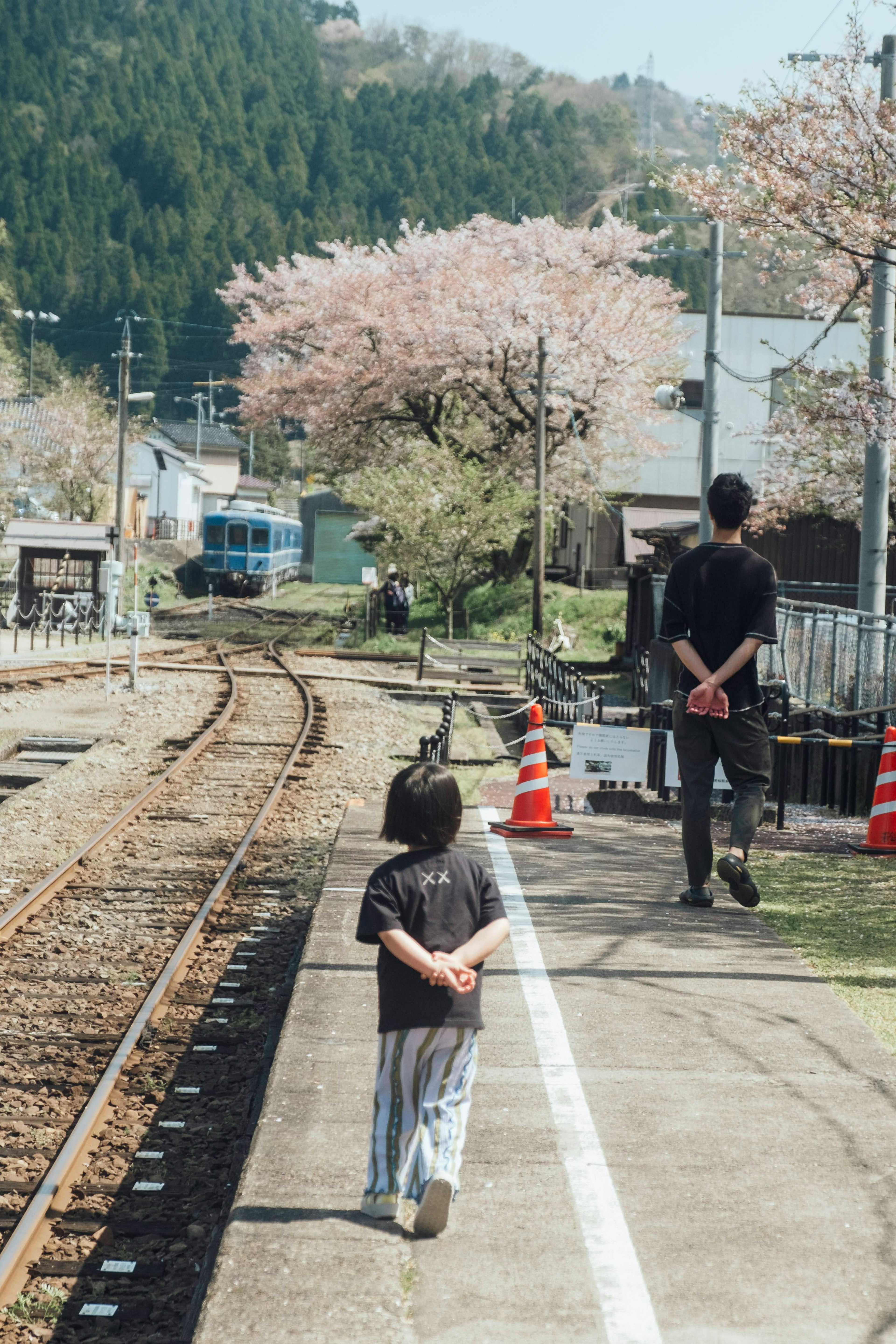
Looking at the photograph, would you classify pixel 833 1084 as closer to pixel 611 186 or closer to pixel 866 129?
pixel 866 129

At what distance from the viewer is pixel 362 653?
2961 centimetres

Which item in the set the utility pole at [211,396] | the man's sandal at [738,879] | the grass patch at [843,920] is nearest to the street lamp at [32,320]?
the utility pole at [211,396]

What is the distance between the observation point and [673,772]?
33.0 feet

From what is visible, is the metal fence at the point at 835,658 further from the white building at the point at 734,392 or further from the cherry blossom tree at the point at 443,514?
the white building at the point at 734,392

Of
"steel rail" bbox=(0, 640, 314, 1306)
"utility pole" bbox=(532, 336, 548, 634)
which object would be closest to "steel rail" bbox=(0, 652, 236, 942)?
"steel rail" bbox=(0, 640, 314, 1306)

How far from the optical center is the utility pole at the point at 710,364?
18.6 metres

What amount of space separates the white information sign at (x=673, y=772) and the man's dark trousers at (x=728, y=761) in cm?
339

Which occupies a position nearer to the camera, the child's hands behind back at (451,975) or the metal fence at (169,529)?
the child's hands behind back at (451,975)

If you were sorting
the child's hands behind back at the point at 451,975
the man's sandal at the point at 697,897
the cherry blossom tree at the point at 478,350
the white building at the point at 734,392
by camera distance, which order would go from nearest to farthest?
the child's hands behind back at the point at 451,975, the man's sandal at the point at 697,897, the cherry blossom tree at the point at 478,350, the white building at the point at 734,392

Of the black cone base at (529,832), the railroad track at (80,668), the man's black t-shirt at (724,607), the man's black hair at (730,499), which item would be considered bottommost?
the black cone base at (529,832)

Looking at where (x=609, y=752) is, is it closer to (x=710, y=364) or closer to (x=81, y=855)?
(x=81, y=855)

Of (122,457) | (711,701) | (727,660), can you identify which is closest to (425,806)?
(711,701)

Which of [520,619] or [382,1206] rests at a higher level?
[520,619]

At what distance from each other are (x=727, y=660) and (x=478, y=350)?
102 feet
